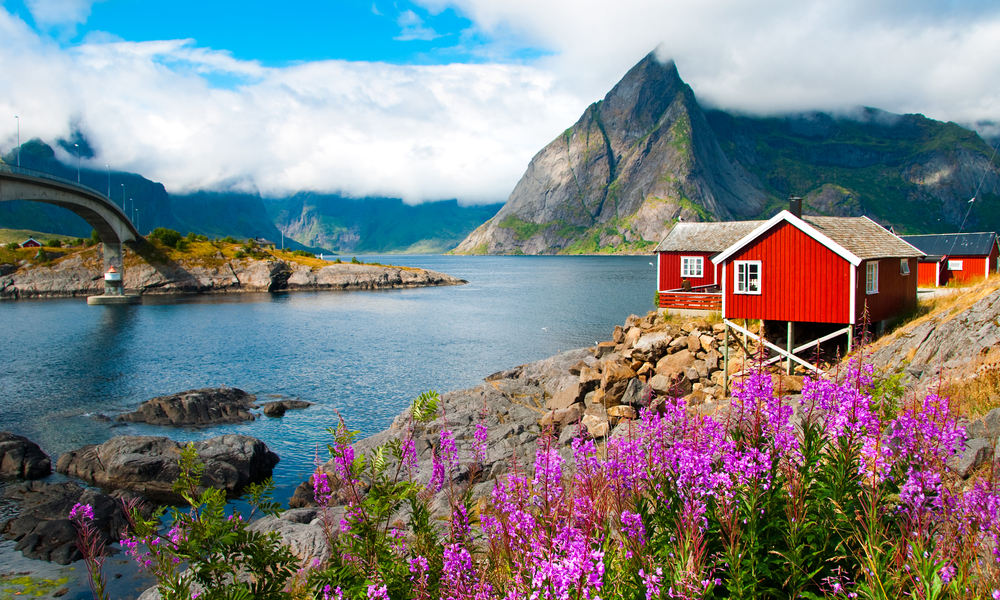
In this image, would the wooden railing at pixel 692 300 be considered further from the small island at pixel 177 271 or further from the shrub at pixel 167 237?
the shrub at pixel 167 237

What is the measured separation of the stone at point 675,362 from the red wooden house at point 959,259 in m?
32.8

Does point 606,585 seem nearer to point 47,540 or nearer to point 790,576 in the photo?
point 790,576

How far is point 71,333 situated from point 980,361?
7360 centimetres

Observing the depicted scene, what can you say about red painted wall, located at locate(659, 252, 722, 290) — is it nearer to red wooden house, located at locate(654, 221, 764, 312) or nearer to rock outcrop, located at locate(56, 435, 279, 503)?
red wooden house, located at locate(654, 221, 764, 312)

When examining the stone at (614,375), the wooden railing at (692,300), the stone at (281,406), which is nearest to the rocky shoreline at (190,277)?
the stone at (281,406)

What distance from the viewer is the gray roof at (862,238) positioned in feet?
87.2

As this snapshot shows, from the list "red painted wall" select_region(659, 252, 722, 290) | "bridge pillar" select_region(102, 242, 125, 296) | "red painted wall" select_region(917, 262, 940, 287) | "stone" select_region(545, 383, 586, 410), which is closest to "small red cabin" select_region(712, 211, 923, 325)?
"stone" select_region(545, 383, 586, 410)

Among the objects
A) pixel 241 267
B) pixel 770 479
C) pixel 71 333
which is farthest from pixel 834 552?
pixel 241 267

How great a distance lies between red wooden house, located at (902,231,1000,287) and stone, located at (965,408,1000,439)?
159 feet

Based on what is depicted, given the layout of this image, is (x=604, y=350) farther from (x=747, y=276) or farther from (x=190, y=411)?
(x=190, y=411)

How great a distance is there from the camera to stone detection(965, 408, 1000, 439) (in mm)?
8523

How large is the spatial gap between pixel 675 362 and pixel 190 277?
11033 cm

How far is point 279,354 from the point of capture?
159 ft

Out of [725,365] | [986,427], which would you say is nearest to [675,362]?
[725,365]
